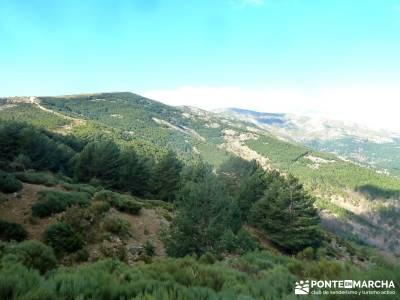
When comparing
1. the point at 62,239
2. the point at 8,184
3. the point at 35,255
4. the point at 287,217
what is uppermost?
the point at 35,255

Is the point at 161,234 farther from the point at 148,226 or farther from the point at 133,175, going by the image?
the point at 133,175

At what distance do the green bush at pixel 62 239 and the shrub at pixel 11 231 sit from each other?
1112 millimetres

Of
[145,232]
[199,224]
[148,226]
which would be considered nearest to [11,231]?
[145,232]

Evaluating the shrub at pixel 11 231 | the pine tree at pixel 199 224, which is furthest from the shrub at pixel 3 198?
the pine tree at pixel 199 224

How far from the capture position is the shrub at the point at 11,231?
15.8 m

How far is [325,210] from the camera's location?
155 metres

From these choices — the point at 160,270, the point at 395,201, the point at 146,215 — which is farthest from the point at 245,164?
the point at 395,201

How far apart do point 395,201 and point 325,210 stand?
170ft

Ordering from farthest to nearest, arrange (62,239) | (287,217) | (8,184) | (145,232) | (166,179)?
1. (166,179)
2. (287,217)
3. (145,232)
4. (8,184)
5. (62,239)

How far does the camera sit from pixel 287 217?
116 ft

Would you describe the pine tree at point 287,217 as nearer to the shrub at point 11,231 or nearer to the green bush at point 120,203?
the green bush at point 120,203

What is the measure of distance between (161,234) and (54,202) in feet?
21.4

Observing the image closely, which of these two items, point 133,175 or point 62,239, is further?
point 133,175

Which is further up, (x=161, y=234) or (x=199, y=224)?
(x=199, y=224)
